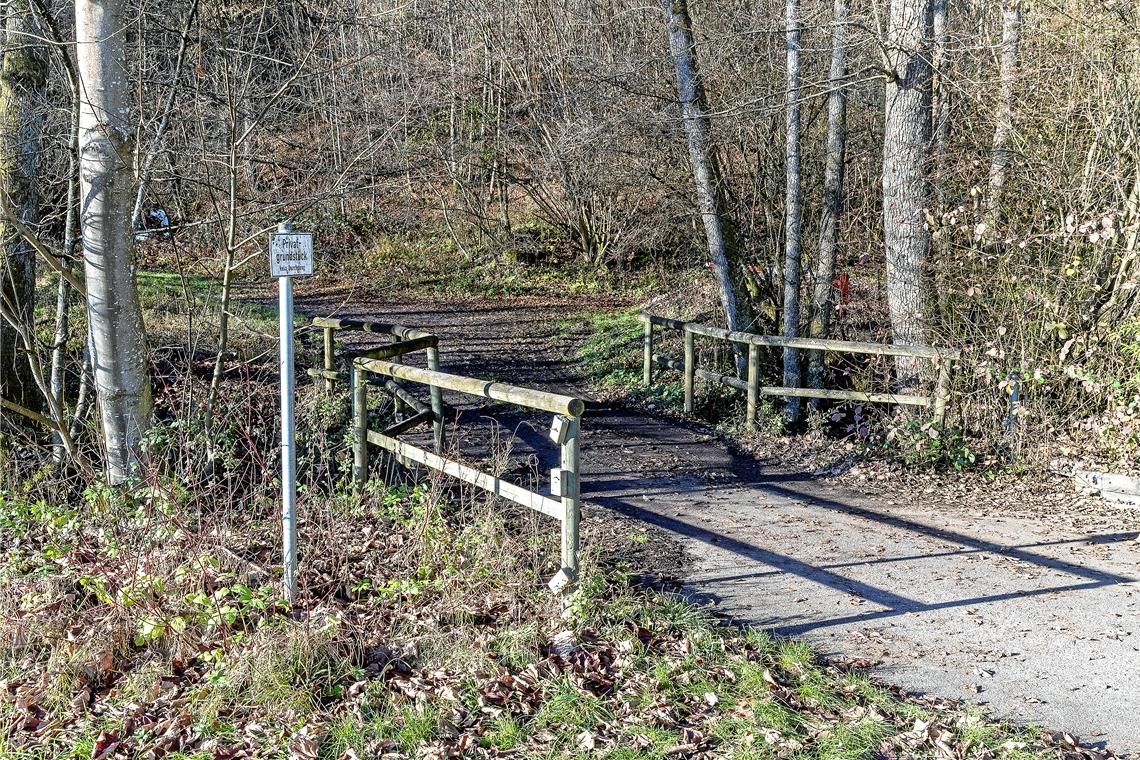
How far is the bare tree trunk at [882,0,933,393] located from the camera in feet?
32.7

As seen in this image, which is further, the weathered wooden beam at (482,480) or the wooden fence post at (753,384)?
the wooden fence post at (753,384)

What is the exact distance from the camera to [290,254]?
197 inches

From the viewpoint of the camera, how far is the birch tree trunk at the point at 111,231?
6238 millimetres

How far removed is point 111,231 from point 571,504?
11.9 feet

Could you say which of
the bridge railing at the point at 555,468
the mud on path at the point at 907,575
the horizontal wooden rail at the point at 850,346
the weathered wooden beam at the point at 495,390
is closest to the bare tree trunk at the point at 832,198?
the horizontal wooden rail at the point at 850,346

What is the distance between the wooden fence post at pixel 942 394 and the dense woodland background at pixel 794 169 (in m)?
0.17

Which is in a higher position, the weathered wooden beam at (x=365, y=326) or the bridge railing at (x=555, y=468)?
the weathered wooden beam at (x=365, y=326)

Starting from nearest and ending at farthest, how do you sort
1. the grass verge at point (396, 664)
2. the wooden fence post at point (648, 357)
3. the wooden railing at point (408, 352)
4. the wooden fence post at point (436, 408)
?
the grass verge at point (396, 664)
the wooden railing at point (408, 352)
the wooden fence post at point (436, 408)
the wooden fence post at point (648, 357)

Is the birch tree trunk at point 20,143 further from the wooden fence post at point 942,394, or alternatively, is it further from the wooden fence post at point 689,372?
the wooden fence post at point 942,394

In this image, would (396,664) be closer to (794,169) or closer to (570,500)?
(570,500)

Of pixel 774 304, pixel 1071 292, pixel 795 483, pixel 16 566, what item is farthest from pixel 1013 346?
pixel 16 566

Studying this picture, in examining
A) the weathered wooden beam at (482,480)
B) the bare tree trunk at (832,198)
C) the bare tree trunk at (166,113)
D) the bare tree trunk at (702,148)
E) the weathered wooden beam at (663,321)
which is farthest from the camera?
the weathered wooden beam at (663,321)

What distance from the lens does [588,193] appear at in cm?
2244

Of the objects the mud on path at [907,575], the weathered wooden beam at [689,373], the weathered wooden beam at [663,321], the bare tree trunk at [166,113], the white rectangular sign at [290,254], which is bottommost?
the mud on path at [907,575]
